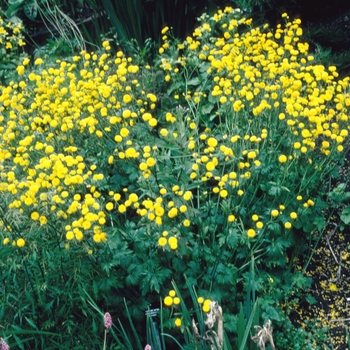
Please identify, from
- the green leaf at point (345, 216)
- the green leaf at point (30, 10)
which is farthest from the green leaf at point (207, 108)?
the green leaf at point (30, 10)

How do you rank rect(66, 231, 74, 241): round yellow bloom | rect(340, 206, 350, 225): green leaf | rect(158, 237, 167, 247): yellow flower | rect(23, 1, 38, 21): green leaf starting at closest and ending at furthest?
rect(66, 231, 74, 241): round yellow bloom → rect(158, 237, 167, 247): yellow flower → rect(340, 206, 350, 225): green leaf → rect(23, 1, 38, 21): green leaf

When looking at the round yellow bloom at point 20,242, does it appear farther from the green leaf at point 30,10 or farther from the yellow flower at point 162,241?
the green leaf at point 30,10

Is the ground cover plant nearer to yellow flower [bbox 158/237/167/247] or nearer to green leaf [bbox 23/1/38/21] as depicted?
yellow flower [bbox 158/237/167/247]

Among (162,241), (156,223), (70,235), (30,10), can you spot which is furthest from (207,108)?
(30,10)

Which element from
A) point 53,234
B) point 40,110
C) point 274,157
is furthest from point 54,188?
point 274,157

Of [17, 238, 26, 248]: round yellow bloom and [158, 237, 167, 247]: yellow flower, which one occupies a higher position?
[17, 238, 26, 248]: round yellow bloom

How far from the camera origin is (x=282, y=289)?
2.99m

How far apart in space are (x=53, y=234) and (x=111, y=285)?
363mm

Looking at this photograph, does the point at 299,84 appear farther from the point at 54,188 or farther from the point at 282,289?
the point at 54,188

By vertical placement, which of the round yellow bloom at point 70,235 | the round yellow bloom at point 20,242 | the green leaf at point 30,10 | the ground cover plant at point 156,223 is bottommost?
the ground cover plant at point 156,223

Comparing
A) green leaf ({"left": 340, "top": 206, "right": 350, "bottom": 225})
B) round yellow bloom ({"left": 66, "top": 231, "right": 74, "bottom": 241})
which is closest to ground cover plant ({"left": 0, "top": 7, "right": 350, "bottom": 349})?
round yellow bloom ({"left": 66, "top": 231, "right": 74, "bottom": 241})

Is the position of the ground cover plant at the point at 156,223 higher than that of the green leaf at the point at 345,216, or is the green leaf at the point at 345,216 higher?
the ground cover plant at the point at 156,223

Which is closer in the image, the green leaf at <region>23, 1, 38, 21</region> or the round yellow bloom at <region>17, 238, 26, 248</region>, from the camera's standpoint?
the round yellow bloom at <region>17, 238, 26, 248</region>

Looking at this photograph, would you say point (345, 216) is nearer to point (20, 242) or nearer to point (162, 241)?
point (162, 241)
